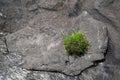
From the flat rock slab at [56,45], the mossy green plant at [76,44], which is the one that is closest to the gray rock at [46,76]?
the flat rock slab at [56,45]

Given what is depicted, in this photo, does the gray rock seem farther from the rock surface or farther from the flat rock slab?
the flat rock slab

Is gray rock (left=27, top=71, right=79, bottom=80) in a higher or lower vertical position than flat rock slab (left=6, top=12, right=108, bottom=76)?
lower

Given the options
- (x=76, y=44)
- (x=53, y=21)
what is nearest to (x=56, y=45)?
(x=76, y=44)

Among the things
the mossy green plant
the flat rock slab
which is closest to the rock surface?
the flat rock slab

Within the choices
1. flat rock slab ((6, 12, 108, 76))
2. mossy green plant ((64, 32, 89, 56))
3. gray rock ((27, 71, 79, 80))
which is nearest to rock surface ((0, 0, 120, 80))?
gray rock ((27, 71, 79, 80))

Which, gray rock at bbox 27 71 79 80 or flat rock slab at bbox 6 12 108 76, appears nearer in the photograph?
gray rock at bbox 27 71 79 80

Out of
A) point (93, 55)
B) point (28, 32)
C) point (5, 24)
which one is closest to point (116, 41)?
point (93, 55)
